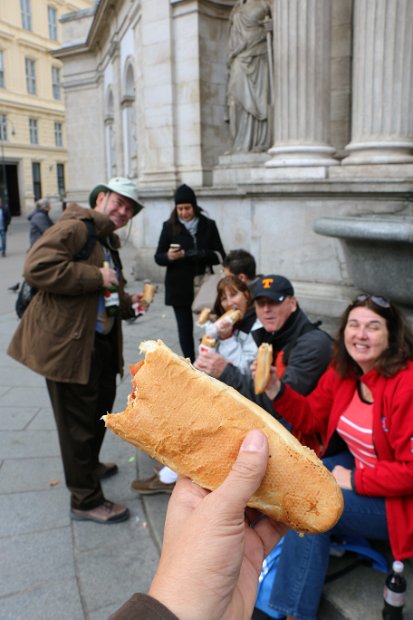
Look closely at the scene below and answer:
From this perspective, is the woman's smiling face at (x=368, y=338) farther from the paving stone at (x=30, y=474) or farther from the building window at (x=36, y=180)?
the building window at (x=36, y=180)

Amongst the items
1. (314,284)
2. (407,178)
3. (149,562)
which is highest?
(407,178)

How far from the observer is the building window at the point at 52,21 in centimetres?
4625

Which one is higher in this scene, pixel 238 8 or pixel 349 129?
pixel 238 8

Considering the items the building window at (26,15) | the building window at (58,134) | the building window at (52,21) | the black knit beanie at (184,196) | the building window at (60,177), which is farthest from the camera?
the building window at (60,177)

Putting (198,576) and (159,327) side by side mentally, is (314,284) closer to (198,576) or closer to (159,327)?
(159,327)

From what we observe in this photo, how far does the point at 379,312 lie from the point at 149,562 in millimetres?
1763

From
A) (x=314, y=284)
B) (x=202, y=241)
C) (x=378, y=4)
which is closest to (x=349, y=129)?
(x=378, y=4)

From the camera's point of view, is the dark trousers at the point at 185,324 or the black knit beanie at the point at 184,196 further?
the dark trousers at the point at 185,324

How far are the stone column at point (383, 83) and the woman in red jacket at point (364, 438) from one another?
415 centimetres

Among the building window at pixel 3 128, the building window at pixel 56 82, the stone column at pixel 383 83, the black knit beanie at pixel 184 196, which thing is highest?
the building window at pixel 56 82

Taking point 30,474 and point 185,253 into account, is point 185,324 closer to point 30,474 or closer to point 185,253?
point 185,253

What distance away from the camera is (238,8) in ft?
28.8

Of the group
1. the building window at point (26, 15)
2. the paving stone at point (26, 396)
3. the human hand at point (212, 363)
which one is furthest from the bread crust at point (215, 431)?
the building window at point (26, 15)

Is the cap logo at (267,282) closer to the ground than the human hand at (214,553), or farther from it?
farther from it
